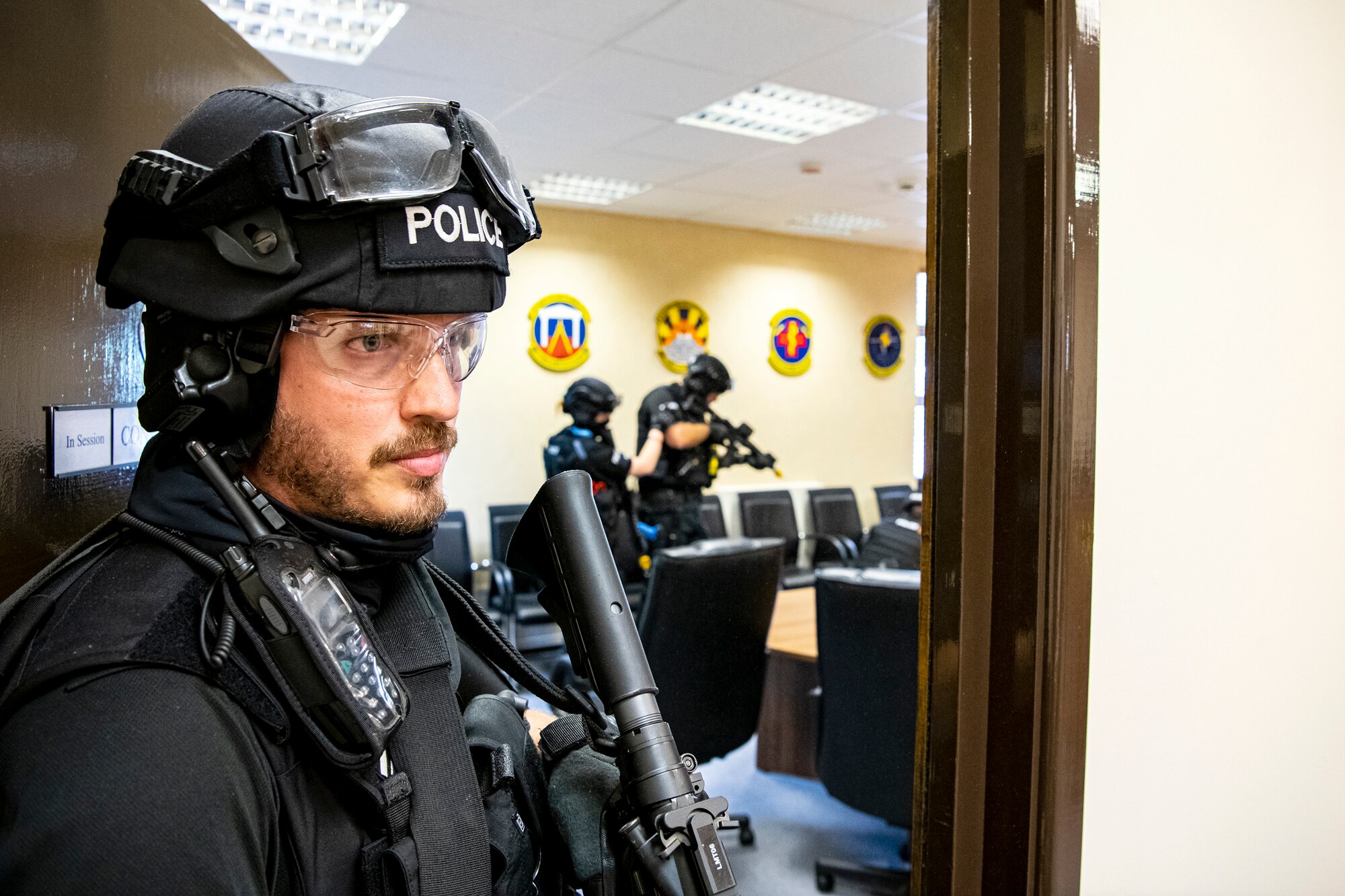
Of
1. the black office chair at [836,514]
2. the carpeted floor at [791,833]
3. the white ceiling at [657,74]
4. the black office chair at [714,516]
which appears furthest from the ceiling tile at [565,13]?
the black office chair at [836,514]

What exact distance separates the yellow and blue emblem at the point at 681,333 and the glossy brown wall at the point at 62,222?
5.43 metres

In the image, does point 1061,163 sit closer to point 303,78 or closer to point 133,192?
point 133,192

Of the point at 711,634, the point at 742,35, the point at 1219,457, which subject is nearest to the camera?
the point at 1219,457

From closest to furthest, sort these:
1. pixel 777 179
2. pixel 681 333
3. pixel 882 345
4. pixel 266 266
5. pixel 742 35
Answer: pixel 266 266
pixel 742 35
pixel 777 179
pixel 681 333
pixel 882 345

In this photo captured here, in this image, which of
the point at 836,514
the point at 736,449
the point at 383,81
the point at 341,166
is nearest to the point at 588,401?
the point at 736,449

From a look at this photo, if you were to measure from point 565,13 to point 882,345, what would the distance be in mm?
5224

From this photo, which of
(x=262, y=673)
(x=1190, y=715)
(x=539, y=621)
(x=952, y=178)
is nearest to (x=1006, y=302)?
(x=952, y=178)

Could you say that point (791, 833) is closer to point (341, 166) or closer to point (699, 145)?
point (341, 166)

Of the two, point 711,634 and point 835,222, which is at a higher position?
point 835,222

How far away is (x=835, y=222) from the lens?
21.8ft

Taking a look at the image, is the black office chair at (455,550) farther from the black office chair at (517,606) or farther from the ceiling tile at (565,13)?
the ceiling tile at (565,13)

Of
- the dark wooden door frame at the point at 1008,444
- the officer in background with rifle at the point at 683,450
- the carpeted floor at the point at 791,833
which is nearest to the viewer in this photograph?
the dark wooden door frame at the point at 1008,444

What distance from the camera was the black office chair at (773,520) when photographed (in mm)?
6176

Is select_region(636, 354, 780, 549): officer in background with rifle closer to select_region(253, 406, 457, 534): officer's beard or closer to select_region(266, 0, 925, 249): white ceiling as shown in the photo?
select_region(266, 0, 925, 249): white ceiling
